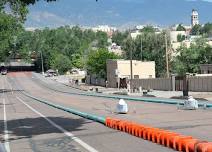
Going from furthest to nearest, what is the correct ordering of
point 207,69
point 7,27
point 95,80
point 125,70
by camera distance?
1. point 95,80
2. point 125,70
3. point 207,69
4. point 7,27

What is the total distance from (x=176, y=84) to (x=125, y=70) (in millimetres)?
30007

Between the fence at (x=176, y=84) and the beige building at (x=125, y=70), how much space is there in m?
11.0

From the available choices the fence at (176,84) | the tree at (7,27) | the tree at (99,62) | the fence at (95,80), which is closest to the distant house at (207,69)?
the fence at (176,84)

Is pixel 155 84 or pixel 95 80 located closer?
pixel 155 84

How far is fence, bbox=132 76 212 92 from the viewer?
66188mm

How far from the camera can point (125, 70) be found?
4154 inches

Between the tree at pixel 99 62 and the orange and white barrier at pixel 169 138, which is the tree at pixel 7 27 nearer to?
the tree at pixel 99 62

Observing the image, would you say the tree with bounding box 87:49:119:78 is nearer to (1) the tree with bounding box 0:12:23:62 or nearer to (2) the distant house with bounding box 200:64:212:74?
(2) the distant house with bounding box 200:64:212:74

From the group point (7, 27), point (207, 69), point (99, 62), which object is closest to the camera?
point (7, 27)

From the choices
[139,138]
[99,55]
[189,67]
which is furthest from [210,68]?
[139,138]

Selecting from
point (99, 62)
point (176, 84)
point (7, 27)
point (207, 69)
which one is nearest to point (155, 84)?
point (176, 84)

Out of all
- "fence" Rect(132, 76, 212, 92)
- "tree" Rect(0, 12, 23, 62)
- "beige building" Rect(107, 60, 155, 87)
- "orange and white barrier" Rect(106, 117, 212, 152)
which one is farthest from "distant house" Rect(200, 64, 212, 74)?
"orange and white barrier" Rect(106, 117, 212, 152)

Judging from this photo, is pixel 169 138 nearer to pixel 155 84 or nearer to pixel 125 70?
pixel 155 84

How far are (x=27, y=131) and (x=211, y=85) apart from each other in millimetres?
41583
